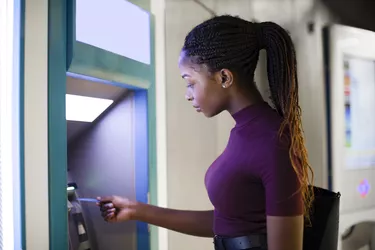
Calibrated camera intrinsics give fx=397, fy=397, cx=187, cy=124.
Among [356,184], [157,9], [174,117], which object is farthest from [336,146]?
[157,9]

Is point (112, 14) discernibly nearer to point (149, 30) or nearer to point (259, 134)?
point (149, 30)

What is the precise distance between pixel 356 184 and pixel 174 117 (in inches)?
41.0

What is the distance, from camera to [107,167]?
1.33 metres

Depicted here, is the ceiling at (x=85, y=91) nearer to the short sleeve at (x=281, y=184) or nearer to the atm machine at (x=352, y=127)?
the short sleeve at (x=281, y=184)

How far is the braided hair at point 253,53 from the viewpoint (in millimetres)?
938

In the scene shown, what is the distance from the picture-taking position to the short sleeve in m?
0.82

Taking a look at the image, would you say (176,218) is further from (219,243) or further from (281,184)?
(281,184)

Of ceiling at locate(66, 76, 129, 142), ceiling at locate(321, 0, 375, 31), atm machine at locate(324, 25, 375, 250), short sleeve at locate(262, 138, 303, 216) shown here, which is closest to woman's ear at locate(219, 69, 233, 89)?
short sleeve at locate(262, 138, 303, 216)

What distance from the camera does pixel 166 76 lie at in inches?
56.3

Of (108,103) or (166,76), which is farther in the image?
(166,76)

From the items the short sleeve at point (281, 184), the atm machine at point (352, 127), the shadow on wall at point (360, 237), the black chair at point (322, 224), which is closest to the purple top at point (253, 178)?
the short sleeve at point (281, 184)

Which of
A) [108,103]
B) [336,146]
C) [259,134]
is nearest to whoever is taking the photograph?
[259,134]

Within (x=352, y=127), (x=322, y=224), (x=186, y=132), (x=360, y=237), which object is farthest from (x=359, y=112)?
(x=322, y=224)

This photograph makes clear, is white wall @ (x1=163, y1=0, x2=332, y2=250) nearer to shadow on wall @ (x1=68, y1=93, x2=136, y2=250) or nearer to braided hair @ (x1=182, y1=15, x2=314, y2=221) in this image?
shadow on wall @ (x1=68, y1=93, x2=136, y2=250)
